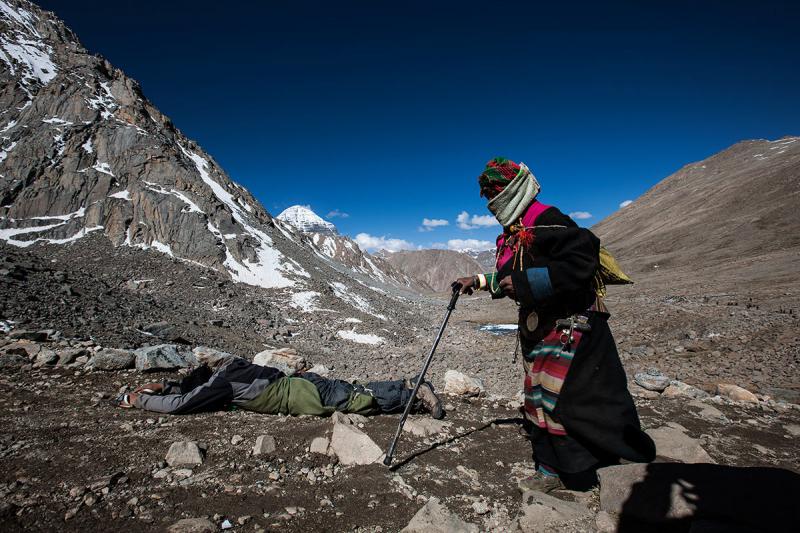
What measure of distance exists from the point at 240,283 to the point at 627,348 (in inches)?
938

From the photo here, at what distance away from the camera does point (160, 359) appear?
249 inches

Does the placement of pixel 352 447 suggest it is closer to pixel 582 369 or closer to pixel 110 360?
pixel 582 369

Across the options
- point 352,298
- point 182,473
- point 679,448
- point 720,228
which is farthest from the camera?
point 720,228

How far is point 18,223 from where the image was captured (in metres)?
23.8

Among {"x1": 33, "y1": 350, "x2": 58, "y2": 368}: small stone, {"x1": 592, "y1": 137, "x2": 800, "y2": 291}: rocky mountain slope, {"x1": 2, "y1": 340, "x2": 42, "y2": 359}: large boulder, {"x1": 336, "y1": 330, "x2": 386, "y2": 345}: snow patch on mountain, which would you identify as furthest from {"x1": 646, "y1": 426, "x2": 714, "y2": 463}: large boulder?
{"x1": 592, "y1": 137, "x2": 800, "y2": 291}: rocky mountain slope

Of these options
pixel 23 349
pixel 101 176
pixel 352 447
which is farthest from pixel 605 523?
pixel 101 176

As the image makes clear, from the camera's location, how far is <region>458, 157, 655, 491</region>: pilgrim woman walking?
8.86ft

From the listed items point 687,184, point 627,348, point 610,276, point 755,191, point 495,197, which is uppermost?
point 687,184

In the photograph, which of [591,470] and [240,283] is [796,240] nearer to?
[591,470]

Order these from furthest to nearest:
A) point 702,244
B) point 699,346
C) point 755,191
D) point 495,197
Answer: point 755,191, point 702,244, point 699,346, point 495,197

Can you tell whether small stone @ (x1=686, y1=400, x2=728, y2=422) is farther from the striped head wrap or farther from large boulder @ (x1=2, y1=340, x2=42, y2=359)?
large boulder @ (x1=2, y1=340, x2=42, y2=359)

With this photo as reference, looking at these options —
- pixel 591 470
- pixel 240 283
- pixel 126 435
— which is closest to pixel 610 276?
pixel 591 470

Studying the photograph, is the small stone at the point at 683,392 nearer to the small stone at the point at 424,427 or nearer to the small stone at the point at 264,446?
the small stone at the point at 424,427

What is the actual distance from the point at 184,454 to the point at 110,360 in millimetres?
3761
